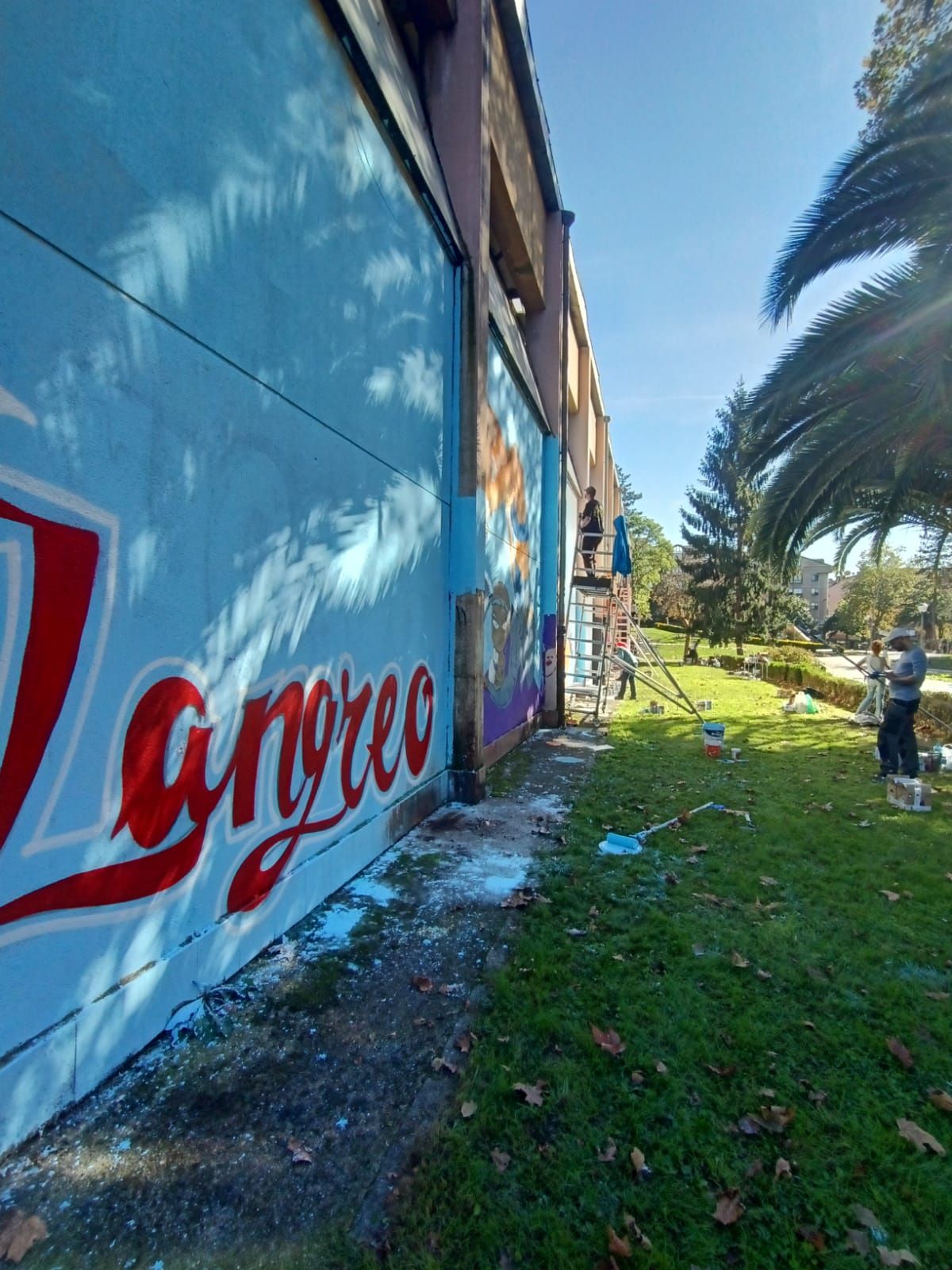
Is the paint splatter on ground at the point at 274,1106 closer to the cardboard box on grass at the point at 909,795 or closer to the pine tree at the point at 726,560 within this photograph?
the cardboard box on grass at the point at 909,795

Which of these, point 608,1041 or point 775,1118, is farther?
point 608,1041

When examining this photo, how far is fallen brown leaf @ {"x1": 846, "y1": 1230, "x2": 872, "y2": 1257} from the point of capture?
2.04 metres

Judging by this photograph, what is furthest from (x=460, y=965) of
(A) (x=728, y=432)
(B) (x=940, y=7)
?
(A) (x=728, y=432)

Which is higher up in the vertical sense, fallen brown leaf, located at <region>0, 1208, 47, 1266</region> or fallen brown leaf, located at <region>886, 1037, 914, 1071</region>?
fallen brown leaf, located at <region>0, 1208, 47, 1266</region>

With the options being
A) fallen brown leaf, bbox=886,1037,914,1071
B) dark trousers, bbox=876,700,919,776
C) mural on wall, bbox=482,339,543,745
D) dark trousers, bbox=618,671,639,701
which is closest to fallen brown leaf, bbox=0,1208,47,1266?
fallen brown leaf, bbox=886,1037,914,1071

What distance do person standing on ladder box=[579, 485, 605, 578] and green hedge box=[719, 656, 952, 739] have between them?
7365 millimetres

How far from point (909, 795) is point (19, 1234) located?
814 cm

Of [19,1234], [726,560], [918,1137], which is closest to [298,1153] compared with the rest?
[19,1234]

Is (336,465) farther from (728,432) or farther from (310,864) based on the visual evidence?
(728,432)

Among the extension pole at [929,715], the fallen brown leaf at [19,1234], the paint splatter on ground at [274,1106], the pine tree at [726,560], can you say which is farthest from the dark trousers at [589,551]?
the pine tree at [726,560]

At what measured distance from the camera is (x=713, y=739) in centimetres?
963

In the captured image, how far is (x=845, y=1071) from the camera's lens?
2869 mm

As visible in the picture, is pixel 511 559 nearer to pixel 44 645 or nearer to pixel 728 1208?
pixel 44 645

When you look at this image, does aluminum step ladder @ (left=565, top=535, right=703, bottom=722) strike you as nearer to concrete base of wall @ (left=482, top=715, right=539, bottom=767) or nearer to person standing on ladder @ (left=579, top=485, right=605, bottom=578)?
person standing on ladder @ (left=579, top=485, right=605, bottom=578)
